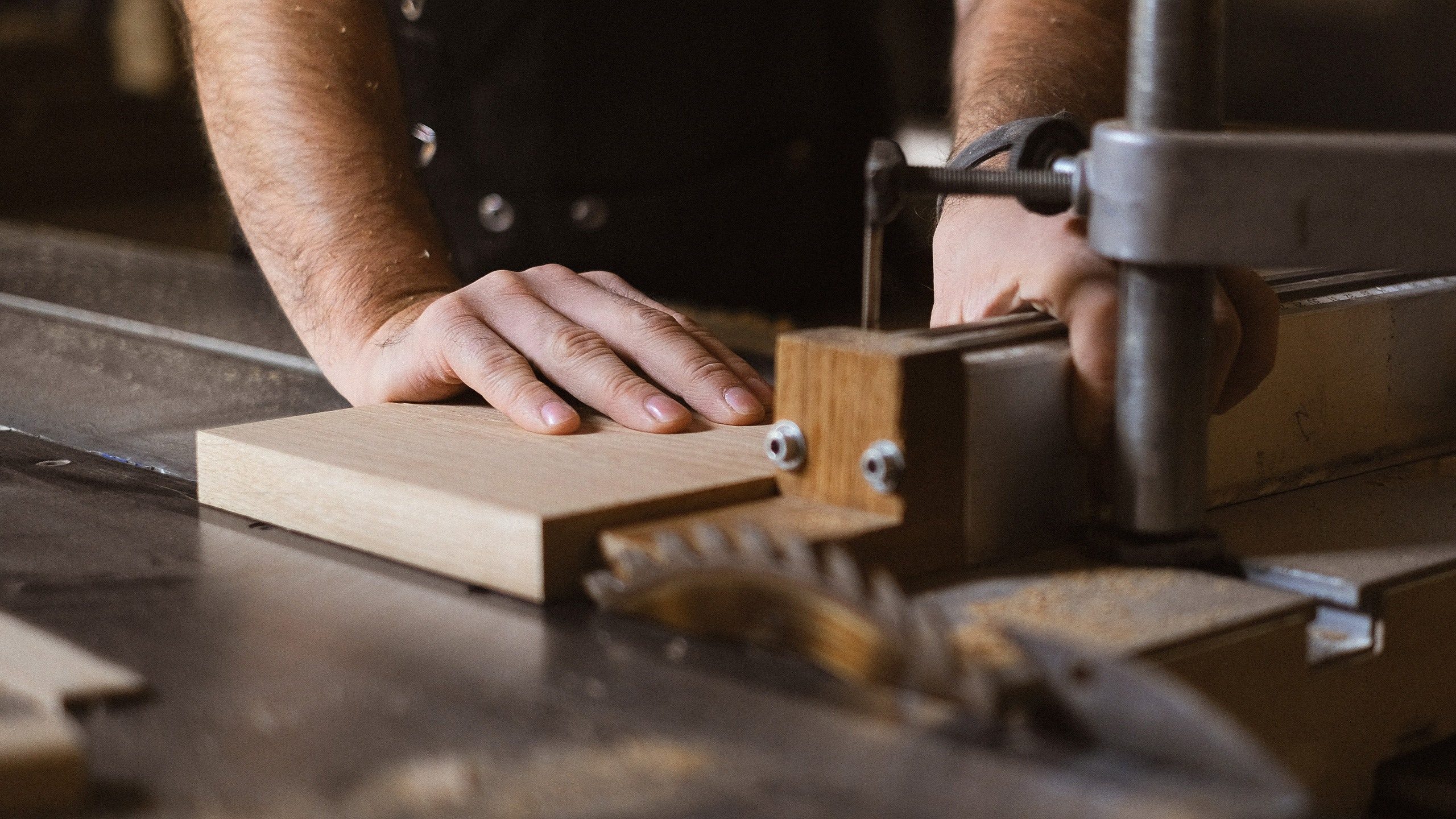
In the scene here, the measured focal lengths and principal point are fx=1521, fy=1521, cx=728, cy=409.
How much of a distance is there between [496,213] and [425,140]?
0.13m

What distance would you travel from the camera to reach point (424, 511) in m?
0.73

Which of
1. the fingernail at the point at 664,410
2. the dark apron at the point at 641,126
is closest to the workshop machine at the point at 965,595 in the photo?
the fingernail at the point at 664,410

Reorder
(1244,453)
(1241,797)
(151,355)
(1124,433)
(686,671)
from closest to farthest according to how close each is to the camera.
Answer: (1241,797), (686,671), (1124,433), (1244,453), (151,355)

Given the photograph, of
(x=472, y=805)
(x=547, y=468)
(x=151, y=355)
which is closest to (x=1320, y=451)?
(x=547, y=468)

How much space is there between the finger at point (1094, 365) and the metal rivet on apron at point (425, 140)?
1432 mm

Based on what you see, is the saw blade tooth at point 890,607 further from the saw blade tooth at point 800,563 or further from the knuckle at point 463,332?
the knuckle at point 463,332

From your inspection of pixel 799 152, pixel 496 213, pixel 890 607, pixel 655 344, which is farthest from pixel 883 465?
pixel 799 152

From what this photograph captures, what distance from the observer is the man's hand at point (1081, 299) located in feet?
2.44

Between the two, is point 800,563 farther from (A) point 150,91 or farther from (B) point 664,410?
(A) point 150,91

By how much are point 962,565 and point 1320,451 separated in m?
0.27

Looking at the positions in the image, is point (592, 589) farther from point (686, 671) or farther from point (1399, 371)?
point (1399, 371)

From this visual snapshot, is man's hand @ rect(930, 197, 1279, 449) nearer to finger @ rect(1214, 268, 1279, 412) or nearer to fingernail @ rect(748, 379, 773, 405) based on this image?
finger @ rect(1214, 268, 1279, 412)

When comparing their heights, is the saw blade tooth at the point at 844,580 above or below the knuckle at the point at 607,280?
below

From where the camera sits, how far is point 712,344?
96 centimetres
